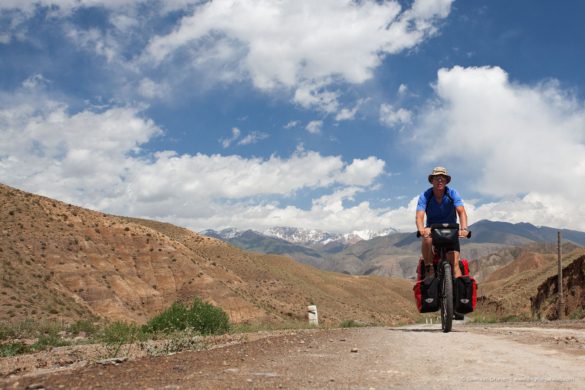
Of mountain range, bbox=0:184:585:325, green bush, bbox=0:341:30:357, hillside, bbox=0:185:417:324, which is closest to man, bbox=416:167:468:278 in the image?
green bush, bbox=0:341:30:357

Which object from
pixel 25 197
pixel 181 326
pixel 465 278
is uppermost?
pixel 25 197

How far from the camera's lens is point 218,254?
310ft

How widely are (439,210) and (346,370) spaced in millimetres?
5448

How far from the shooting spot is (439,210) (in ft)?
33.1

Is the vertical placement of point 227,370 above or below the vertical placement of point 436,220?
below

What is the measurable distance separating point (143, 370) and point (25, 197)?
58165 millimetres

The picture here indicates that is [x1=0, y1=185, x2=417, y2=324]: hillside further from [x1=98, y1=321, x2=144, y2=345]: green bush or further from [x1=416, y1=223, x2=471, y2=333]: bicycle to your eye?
[x1=416, y1=223, x2=471, y2=333]: bicycle

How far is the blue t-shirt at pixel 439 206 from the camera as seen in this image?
10016 millimetres

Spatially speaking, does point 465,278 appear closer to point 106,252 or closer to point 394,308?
point 106,252

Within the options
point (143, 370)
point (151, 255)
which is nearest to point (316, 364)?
point (143, 370)

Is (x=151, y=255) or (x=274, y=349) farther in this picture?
(x=151, y=255)

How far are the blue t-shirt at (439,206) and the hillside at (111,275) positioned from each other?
2972 centimetres

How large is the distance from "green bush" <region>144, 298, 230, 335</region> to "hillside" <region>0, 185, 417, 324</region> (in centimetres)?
2073

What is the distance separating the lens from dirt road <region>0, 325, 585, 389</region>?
464 cm
